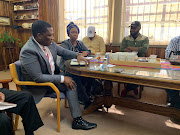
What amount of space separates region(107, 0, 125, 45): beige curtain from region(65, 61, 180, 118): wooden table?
93.4 inches

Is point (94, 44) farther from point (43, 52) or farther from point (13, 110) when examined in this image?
point (13, 110)

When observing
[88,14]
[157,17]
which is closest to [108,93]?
[157,17]

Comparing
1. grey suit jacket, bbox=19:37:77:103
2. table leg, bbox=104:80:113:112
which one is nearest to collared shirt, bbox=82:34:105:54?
table leg, bbox=104:80:113:112

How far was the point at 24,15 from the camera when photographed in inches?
198

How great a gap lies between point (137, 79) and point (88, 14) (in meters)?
3.48

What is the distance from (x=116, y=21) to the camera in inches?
156

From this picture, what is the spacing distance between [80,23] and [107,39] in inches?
40.8

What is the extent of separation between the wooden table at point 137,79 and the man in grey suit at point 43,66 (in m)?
0.22

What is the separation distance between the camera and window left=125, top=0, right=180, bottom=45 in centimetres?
330

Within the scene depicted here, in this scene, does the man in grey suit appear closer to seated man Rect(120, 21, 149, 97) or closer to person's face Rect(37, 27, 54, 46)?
person's face Rect(37, 27, 54, 46)

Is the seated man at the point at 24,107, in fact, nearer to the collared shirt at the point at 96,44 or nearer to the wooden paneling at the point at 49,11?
the collared shirt at the point at 96,44

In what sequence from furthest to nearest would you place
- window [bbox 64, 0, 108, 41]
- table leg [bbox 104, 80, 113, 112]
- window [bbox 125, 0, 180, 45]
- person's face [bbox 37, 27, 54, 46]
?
window [bbox 64, 0, 108, 41] < window [bbox 125, 0, 180, 45] < table leg [bbox 104, 80, 113, 112] < person's face [bbox 37, 27, 54, 46]

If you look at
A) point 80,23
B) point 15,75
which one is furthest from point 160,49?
point 15,75

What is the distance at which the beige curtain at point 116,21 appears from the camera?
12.7ft
